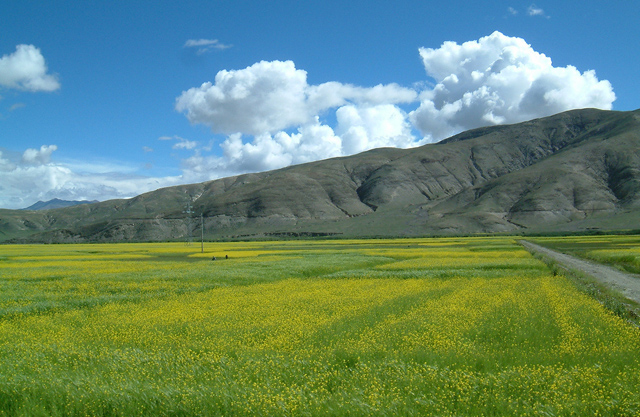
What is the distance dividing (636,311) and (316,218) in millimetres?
148160

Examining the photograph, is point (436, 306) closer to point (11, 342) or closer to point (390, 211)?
point (11, 342)

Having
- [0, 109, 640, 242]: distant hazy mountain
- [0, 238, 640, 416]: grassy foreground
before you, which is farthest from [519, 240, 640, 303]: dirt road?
[0, 109, 640, 242]: distant hazy mountain

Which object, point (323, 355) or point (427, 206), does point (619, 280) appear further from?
point (427, 206)

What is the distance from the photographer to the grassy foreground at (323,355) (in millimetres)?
7703

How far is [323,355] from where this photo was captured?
10.1m

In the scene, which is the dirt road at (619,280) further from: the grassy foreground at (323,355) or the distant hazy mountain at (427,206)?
the distant hazy mountain at (427,206)

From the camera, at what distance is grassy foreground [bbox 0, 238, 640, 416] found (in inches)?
303

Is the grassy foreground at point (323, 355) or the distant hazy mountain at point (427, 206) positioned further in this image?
the distant hazy mountain at point (427, 206)

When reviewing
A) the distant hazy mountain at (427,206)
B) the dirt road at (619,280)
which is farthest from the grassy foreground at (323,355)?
the distant hazy mountain at (427,206)

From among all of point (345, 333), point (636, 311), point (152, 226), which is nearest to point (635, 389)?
point (345, 333)

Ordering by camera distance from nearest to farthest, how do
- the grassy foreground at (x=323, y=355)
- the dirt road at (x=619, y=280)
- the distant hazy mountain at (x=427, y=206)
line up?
1. the grassy foreground at (x=323, y=355)
2. the dirt road at (x=619, y=280)
3. the distant hazy mountain at (x=427, y=206)

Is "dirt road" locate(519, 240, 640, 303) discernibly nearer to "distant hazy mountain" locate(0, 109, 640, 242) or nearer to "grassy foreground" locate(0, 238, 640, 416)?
"grassy foreground" locate(0, 238, 640, 416)

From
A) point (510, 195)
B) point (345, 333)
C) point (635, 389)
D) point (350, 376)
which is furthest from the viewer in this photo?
point (510, 195)

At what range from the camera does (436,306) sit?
16.3 meters
